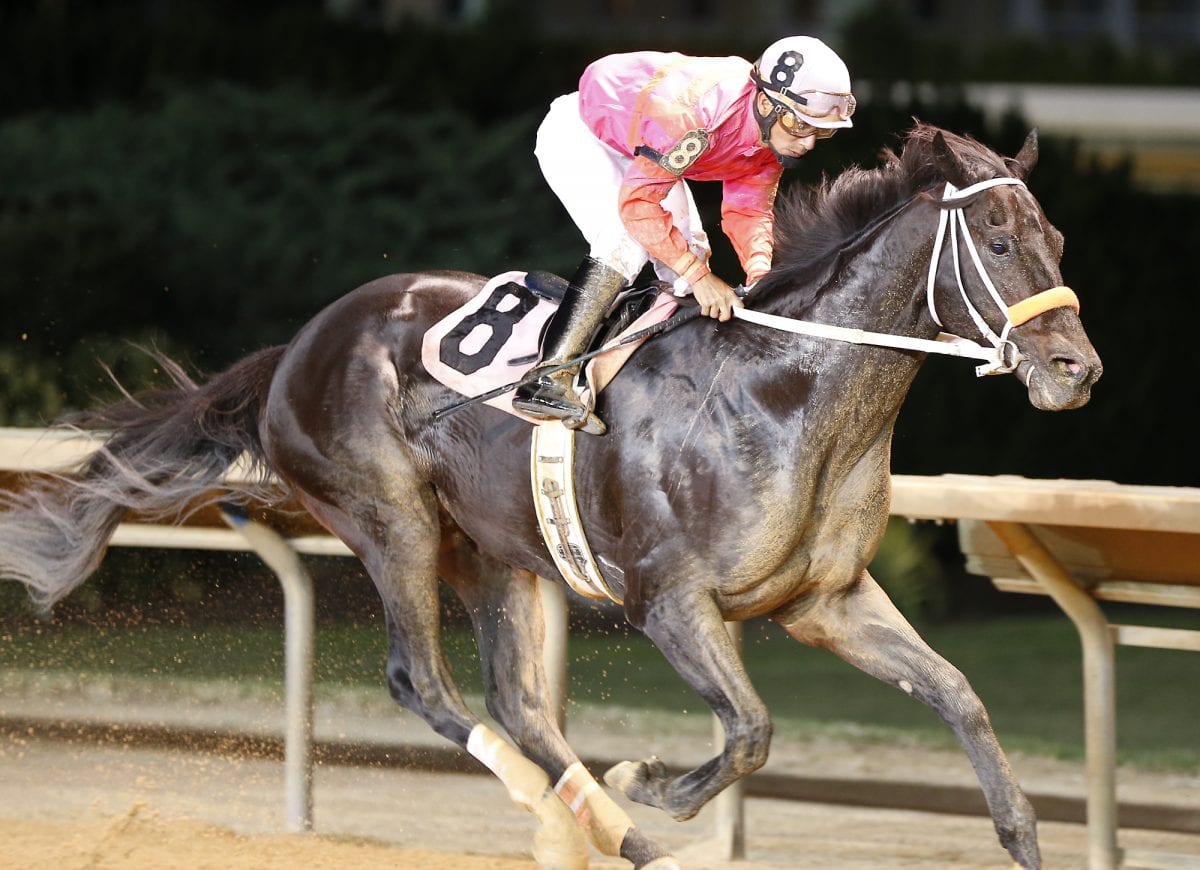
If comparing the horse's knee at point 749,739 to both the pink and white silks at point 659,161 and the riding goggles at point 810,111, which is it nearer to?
the pink and white silks at point 659,161

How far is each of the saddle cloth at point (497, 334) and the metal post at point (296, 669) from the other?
3.26 feet

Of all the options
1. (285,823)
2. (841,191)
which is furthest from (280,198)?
(841,191)

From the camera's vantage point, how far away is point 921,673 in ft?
11.8

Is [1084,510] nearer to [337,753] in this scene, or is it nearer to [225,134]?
[337,753]

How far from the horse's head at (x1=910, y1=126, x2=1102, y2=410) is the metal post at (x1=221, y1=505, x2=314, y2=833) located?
7.10 ft

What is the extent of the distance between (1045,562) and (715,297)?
3.85ft

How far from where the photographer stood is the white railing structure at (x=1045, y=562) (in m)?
4.02

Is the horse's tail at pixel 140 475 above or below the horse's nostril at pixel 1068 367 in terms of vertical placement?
below

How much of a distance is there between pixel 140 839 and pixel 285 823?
1.60 ft

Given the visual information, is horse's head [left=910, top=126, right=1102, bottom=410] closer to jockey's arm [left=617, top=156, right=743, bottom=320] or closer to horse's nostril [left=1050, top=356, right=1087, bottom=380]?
horse's nostril [left=1050, top=356, right=1087, bottom=380]

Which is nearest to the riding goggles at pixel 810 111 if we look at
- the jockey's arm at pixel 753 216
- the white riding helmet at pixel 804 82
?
the white riding helmet at pixel 804 82

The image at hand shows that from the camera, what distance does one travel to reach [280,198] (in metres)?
9.20

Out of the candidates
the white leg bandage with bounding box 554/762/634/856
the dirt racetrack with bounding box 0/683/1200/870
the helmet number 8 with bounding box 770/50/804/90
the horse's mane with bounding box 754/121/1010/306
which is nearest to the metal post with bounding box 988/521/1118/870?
the dirt racetrack with bounding box 0/683/1200/870

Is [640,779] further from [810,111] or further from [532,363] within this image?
[810,111]
